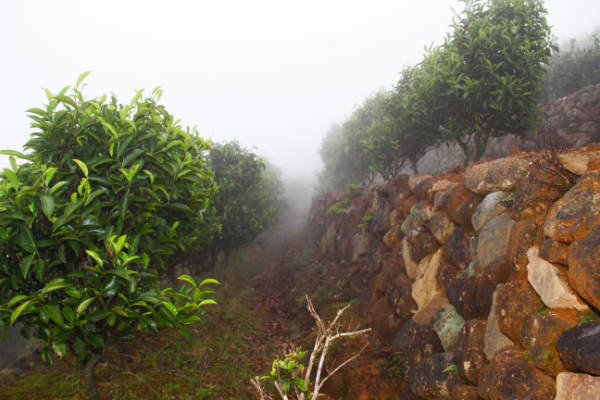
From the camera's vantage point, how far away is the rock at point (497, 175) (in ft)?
14.3

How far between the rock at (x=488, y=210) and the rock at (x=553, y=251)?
116 centimetres

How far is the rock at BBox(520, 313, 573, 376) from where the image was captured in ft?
9.30

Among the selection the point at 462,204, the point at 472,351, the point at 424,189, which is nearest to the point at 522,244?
the point at 472,351

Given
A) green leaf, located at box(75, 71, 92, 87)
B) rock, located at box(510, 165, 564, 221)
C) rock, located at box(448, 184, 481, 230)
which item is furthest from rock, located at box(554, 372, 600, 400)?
green leaf, located at box(75, 71, 92, 87)

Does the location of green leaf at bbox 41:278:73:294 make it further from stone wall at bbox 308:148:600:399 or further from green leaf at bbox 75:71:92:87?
stone wall at bbox 308:148:600:399

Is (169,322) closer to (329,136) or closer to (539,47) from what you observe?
(539,47)

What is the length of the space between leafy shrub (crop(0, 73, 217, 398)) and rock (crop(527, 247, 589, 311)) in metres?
3.70

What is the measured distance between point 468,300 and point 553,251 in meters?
1.61

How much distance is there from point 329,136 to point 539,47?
2803 cm

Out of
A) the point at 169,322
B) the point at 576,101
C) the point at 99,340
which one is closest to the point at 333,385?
the point at 169,322

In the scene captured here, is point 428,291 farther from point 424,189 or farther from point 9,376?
point 9,376

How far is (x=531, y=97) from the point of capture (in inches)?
312

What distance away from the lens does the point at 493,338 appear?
3.64m

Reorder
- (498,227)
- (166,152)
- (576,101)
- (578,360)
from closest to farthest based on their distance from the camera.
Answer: (578,360) → (166,152) → (498,227) → (576,101)
